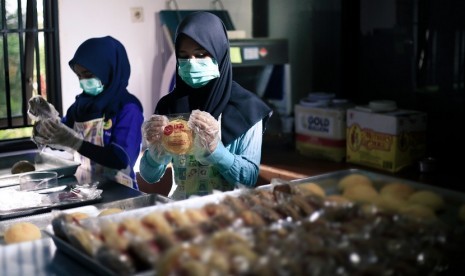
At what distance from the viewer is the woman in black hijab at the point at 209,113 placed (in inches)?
79.6

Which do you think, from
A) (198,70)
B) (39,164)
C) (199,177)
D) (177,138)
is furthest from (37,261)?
(39,164)

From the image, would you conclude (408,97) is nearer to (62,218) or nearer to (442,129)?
(442,129)

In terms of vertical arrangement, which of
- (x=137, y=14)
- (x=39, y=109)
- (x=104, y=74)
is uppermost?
(x=137, y=14)

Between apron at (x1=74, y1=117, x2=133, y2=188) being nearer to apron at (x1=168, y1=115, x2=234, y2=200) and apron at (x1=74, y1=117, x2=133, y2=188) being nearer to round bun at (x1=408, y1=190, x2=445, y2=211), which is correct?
apron at (x1=168, y1=115, x2=234, y2=200)

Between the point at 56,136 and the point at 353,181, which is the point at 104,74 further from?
the point at 353,181

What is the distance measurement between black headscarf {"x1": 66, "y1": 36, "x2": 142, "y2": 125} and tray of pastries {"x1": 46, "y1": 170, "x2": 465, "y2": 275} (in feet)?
4.53

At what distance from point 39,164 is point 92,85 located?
39 cm

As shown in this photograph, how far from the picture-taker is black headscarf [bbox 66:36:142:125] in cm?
265

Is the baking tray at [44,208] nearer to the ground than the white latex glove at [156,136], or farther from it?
nearer to the ground

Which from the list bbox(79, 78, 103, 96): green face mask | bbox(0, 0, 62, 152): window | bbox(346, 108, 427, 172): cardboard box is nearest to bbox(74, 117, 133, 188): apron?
bbox(79, 78, 103, 96): green face mask

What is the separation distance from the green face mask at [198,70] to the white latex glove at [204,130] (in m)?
0.27

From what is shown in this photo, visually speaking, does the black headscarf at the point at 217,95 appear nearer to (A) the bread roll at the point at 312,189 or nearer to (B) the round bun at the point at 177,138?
(B) the round bun at the point at 177,138

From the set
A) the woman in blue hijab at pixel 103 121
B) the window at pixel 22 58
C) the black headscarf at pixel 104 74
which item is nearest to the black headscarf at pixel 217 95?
the woman in blue hijab at pixel 103 121

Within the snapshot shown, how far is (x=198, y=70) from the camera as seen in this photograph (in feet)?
6.95
